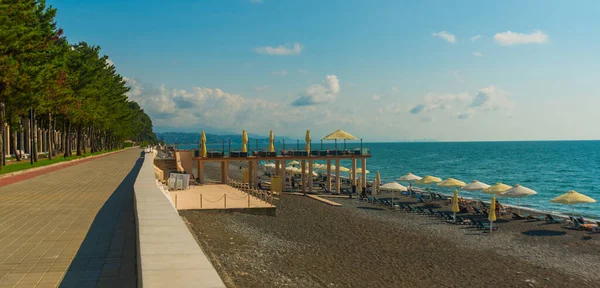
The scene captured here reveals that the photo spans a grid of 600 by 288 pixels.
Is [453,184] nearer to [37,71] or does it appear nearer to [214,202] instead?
[214,202]

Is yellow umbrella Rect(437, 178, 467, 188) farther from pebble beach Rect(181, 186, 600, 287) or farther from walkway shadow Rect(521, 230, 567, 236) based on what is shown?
walkway shadow Rect(521, 230, 567, 236)

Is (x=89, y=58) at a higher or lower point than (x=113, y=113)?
higher

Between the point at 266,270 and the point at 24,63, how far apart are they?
79.0 ft

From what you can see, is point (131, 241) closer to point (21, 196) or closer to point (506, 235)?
point (21, 196)

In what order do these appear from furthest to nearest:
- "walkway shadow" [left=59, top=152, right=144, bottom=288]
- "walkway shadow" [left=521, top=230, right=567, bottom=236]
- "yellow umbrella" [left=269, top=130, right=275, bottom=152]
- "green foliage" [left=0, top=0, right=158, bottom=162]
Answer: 1. "yellow umbrella" [left=269, top=130, right=275, bottom=152]
2. "green foliage" [left=0, top=0, right=158, bottom=162]
3. "walkway shadow" [left=521, top=230, right=567, bottom=236]
4. "walkway shadow" [left=59, top=152, right=144, bottom=288]

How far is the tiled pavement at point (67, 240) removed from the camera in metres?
6.71

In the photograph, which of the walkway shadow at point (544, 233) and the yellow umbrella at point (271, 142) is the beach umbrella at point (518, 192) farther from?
the yellow umbrella at point (271, 142)

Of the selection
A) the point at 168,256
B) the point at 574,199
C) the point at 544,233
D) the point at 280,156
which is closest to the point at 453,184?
the point at 574,199

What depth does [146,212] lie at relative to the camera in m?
9.50

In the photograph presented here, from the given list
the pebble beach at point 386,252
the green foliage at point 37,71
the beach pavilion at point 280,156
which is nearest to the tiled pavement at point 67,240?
the pebble beach at point 386,252

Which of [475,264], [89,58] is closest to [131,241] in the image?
[475,264]

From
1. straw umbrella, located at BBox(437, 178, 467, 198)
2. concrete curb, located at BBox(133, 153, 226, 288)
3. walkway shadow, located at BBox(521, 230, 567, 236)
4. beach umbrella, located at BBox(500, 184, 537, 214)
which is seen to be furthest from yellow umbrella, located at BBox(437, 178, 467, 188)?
concrete curb, located at BBox(133, 153, 226, 288)

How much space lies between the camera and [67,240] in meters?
9.06

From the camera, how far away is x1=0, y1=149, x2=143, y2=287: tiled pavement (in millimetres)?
6711
